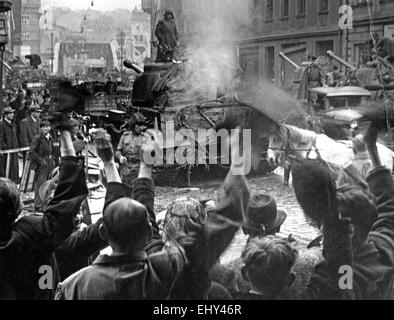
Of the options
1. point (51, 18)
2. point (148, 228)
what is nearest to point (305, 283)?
point (148, 228)

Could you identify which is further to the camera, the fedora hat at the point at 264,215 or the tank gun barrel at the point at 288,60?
the tank gun barrel at the point at 288,60

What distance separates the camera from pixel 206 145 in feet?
17.0

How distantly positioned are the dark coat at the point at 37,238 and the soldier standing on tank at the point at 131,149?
354 mm

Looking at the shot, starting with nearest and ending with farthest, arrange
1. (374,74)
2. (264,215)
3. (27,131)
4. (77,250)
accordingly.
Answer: (77,250), (264,215), (27,131), (374,74)

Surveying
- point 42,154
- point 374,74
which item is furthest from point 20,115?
point 374,74

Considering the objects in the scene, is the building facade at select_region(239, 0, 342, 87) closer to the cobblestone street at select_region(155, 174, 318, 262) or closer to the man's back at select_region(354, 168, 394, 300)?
the cobblestone street at select_region(155, 174, 318, 262)

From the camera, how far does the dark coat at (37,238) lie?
467 centimetres

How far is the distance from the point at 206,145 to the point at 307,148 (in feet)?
2.28

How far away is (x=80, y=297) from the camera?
4.62 meters

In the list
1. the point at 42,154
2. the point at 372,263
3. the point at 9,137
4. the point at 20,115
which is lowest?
the point at 372,263

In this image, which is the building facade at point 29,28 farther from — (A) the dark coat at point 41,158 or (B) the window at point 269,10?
(B) the window at point 269,10

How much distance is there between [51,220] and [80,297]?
1.66ft

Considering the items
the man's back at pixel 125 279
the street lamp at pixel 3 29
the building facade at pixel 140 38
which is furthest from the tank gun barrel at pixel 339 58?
the street lamp at pixel 3 29

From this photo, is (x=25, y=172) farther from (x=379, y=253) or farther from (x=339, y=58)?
(x=379, y=253)
